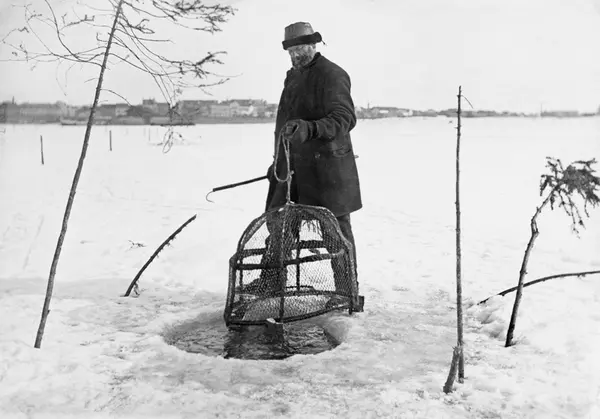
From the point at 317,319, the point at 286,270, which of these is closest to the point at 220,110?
the point at 286,270

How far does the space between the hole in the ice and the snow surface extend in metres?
0.07

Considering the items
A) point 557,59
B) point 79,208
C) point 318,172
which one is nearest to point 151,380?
point 318,172

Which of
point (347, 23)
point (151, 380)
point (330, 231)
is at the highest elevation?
point (347, 23)

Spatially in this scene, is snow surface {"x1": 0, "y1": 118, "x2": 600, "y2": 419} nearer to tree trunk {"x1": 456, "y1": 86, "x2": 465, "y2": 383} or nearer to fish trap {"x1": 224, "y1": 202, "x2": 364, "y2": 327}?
tree trunk {"x1": 456, "y1": 86, "x2": 465, "y2": 383}

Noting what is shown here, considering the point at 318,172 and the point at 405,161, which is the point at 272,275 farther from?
the point at 405,161

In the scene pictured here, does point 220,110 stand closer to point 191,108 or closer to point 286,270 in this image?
point 191,108

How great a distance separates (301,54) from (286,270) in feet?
5.22

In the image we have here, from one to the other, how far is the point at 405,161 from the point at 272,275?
11394 mm

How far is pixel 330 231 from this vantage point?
457cm

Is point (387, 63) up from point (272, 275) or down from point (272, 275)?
up

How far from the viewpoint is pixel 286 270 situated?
4594 millimetres

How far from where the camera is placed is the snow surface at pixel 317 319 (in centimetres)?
322

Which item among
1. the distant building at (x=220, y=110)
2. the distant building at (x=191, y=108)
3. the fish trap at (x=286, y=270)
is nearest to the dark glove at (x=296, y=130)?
the fish trap at (x=286, y=270)

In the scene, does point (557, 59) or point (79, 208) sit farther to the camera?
point (79, 208)
